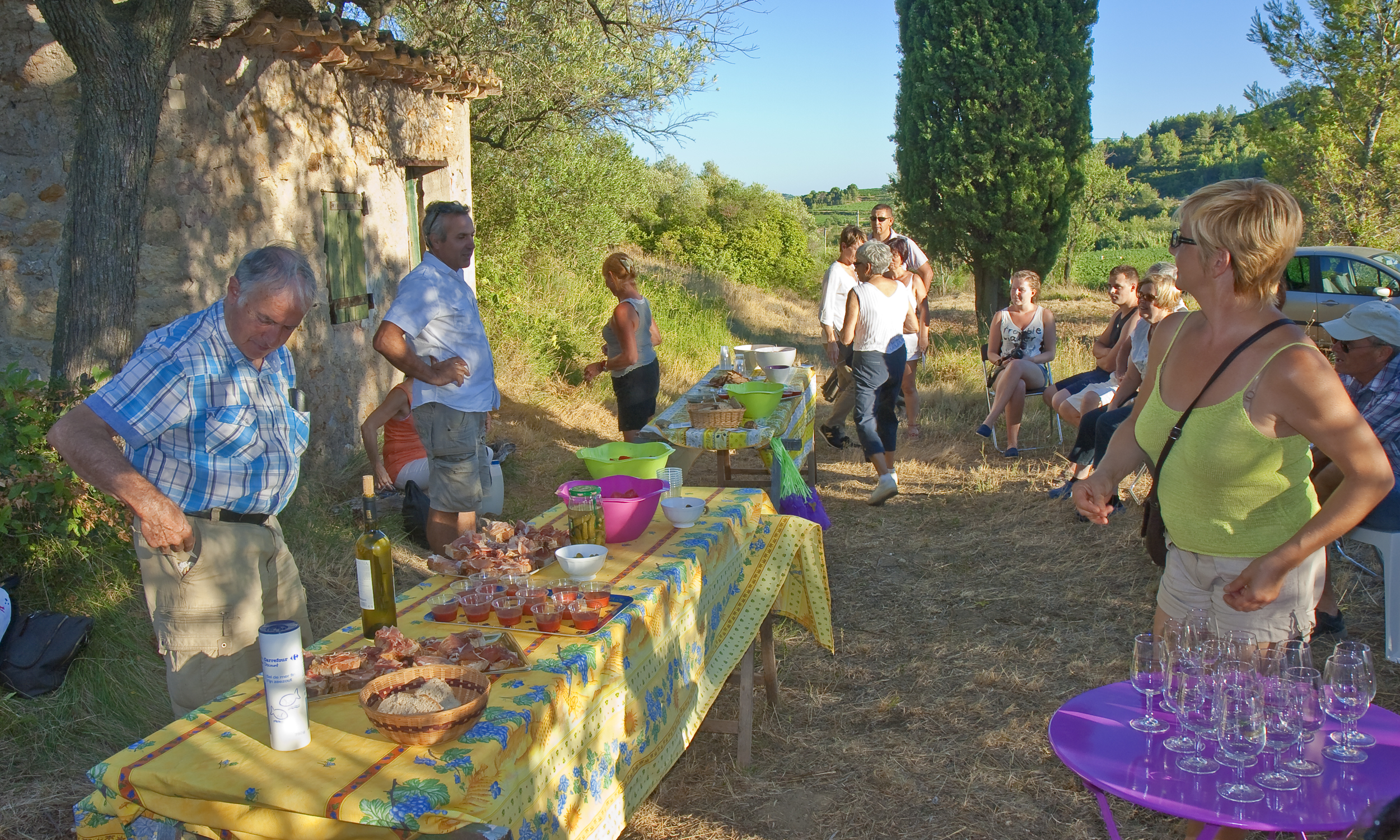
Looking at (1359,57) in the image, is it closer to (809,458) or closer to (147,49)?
(809,458)

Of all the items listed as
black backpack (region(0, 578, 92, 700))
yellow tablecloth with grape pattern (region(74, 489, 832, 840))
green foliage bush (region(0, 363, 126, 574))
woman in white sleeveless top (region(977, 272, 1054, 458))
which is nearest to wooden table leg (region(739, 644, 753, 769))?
yellow tablecloth with grape pattern (region(74, 489, 832, 840))

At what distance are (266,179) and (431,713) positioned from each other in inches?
205

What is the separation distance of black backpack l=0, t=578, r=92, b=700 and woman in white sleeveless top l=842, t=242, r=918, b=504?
14.9ft

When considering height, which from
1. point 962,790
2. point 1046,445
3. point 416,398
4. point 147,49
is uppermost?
point 147,49

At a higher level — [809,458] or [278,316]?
[278,316]

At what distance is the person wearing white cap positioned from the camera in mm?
3973

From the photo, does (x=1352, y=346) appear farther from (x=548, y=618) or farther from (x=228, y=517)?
(x=228, y=517)

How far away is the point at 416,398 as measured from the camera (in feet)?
13.5

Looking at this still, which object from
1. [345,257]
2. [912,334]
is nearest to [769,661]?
[912,334]

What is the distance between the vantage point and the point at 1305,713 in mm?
1828

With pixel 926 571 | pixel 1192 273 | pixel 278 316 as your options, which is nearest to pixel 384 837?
pixel 278 316

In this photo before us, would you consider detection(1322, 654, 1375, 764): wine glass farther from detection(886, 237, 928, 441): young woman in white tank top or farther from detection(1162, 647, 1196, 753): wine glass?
detection(886, 237, 928, 441): young woman in white tank top

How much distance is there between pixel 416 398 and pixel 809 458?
3672 millimetres

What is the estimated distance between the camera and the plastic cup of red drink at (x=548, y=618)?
2.26m
